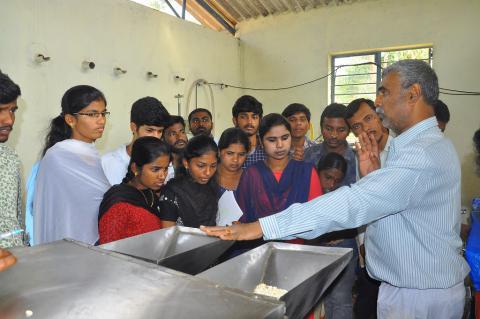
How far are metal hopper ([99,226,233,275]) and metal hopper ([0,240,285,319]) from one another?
1.31 ft

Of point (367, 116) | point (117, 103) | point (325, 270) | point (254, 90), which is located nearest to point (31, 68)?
point (117, 103)

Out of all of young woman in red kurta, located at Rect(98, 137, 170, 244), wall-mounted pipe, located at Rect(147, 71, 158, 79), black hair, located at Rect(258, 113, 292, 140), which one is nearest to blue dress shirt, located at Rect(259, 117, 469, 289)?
young woman in red kurta, located at Rect(98, 137, 170, 244)

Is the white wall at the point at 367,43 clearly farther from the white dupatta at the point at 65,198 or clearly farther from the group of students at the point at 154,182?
the white dupatta at the point at 65,198

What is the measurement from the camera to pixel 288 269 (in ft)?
4.01

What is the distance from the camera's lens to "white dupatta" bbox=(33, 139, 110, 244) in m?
1.81

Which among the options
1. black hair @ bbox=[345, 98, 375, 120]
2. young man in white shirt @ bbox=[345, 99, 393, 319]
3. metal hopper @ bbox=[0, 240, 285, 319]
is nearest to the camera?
metal hopper @ bbox=[0, 240, 285, 319]

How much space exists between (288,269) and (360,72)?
4.89 metres

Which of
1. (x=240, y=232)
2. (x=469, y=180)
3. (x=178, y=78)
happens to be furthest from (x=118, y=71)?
(x=469, y=180)

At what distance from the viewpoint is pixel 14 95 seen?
148 centimetres

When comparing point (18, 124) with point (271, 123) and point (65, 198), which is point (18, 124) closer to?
point (65, 198)

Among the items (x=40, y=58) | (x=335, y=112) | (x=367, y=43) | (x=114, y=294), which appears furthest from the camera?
(x=367, y=43)

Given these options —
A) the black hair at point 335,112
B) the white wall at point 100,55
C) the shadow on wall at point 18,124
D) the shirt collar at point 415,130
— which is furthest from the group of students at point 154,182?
the white wall at point 100,55

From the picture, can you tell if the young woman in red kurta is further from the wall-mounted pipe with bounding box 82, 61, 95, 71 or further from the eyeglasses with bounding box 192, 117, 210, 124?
the wall-mounted pipe with bounding box 82, 61, 95, 71

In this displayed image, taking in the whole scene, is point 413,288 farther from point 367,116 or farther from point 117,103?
point 117,103
